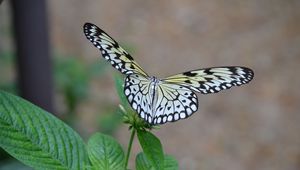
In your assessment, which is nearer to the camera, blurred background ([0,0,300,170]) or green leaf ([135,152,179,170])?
green leaf ([135,152,179,170])

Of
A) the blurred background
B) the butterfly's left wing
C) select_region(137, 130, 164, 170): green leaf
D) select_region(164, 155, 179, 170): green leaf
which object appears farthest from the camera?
the blurred background

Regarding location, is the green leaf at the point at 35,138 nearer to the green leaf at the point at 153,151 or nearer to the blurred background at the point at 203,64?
the green leaf at the point at 153,151

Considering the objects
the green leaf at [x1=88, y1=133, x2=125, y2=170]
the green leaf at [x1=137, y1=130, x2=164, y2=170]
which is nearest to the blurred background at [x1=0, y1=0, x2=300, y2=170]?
the green leaf at [x1=88, y1=133, x2=125, y2=170]

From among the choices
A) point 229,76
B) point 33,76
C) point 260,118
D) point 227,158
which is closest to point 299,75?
point 260,118

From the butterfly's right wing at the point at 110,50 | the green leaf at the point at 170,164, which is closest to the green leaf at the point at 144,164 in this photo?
the green leaf at the point at 170,164

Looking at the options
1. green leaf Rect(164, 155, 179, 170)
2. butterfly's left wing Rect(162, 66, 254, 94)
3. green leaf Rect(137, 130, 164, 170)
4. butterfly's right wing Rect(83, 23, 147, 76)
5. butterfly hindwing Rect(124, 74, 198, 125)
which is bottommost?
green leaf Rect(164, 155, 179, 170)

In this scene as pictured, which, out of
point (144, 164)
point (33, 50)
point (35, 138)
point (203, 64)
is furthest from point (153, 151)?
point (203, 64)

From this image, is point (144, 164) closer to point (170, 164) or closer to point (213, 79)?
point (170, 164)

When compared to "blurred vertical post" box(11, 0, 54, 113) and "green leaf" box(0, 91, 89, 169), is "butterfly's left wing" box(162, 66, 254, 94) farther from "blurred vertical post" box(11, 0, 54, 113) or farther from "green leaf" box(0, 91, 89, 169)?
"blurred vertical post" box(11, 0, 54, 113)
